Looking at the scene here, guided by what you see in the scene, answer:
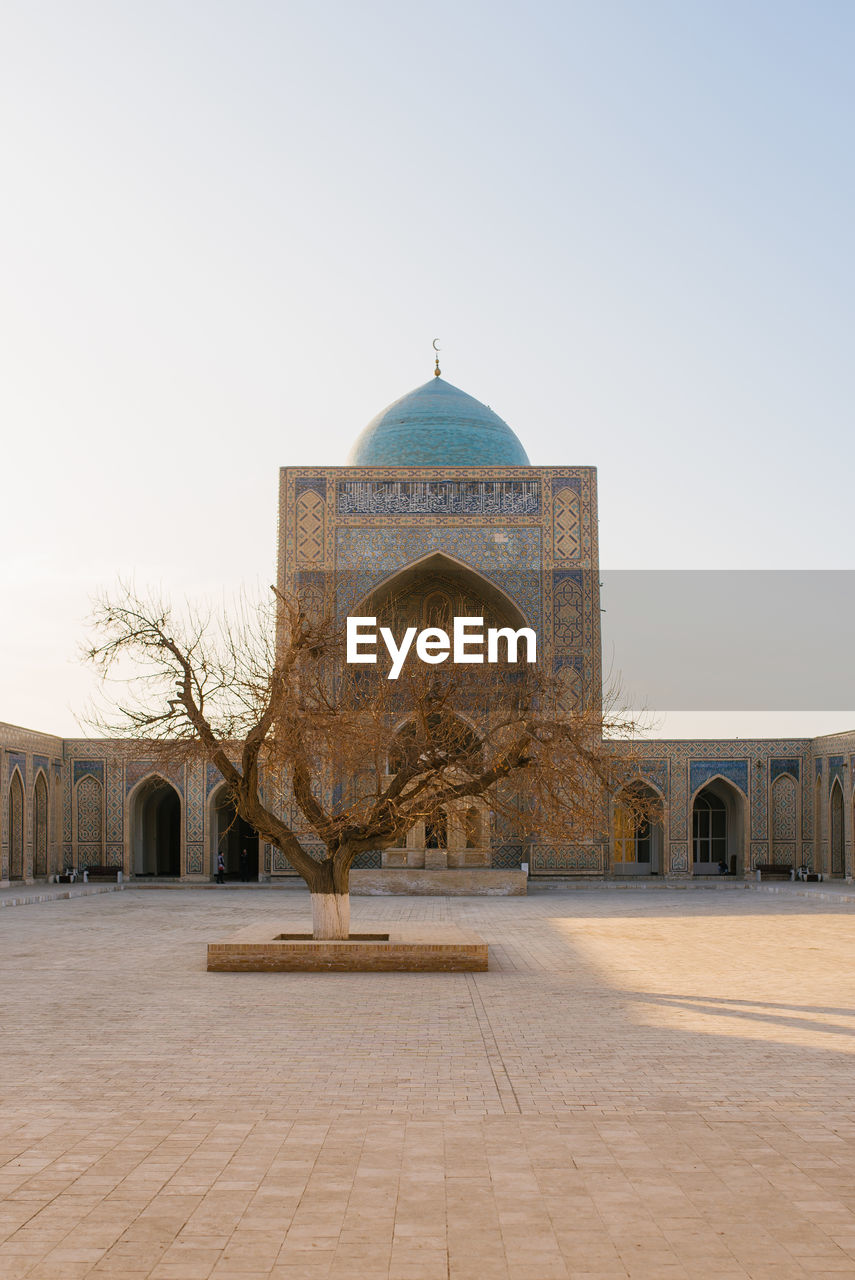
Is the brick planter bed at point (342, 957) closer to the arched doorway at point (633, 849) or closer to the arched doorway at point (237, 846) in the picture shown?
the arched doorway at point (633, 849)

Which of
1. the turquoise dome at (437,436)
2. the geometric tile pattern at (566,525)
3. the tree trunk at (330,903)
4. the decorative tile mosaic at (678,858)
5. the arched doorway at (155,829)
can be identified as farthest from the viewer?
the turquoise dome at (437,436)

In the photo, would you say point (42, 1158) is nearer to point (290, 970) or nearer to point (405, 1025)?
point (405, 1025)

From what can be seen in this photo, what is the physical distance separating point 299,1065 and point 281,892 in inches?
585

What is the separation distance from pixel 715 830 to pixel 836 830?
9.72 feet

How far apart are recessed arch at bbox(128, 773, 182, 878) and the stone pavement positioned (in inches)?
535

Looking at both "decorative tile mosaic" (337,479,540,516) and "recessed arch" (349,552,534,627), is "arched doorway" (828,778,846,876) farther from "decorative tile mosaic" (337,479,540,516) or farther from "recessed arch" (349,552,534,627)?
"decorative tile mosaic" (337,479,540,516)

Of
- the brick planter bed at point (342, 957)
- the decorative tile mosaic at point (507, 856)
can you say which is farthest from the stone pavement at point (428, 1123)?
the decorative tile mosaic at point (507, 856)

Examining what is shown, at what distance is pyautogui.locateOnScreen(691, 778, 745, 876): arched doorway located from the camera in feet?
79.3

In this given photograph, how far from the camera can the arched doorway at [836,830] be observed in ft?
72.3

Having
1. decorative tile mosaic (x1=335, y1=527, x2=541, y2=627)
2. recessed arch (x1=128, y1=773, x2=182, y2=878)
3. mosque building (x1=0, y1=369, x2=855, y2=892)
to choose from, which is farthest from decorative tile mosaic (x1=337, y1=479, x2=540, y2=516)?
recessed arch (x1=128, y1=773, x2=182, y2=878)

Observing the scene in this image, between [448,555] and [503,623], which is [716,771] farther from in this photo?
[448,555]

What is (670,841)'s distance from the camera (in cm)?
2267

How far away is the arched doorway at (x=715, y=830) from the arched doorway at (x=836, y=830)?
6.66ft

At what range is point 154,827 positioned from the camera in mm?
25188
